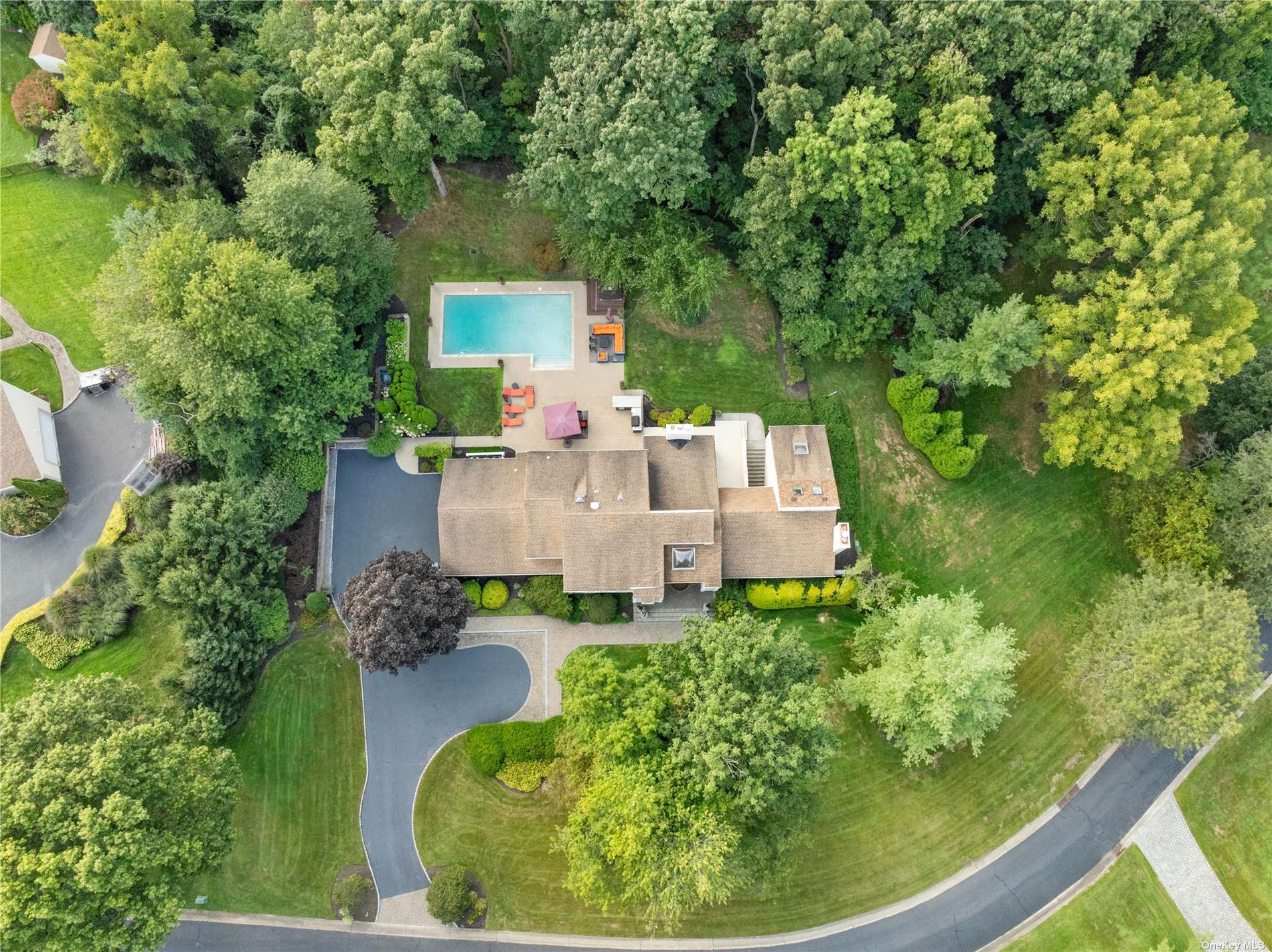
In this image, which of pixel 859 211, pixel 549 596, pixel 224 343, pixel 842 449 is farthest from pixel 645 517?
pixel 224 343

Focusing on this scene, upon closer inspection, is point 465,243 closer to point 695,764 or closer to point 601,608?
point 601,608

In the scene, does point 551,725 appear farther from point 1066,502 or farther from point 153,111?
point 153,111

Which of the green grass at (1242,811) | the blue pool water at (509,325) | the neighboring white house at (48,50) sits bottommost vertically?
the green grass at (1242,811)

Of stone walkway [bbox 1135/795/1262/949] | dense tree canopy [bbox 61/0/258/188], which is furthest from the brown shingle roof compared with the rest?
stone walkway [bbox 1135/795/1262/949]

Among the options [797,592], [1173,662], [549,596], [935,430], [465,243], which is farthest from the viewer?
[465,243]

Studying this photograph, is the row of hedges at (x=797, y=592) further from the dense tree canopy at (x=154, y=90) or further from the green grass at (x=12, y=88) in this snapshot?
the green grass at (x=12, y=88)

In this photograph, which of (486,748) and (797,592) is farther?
(797,592)

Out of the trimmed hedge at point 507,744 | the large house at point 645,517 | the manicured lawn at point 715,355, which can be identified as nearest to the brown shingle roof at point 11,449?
the large house at point 645,517
